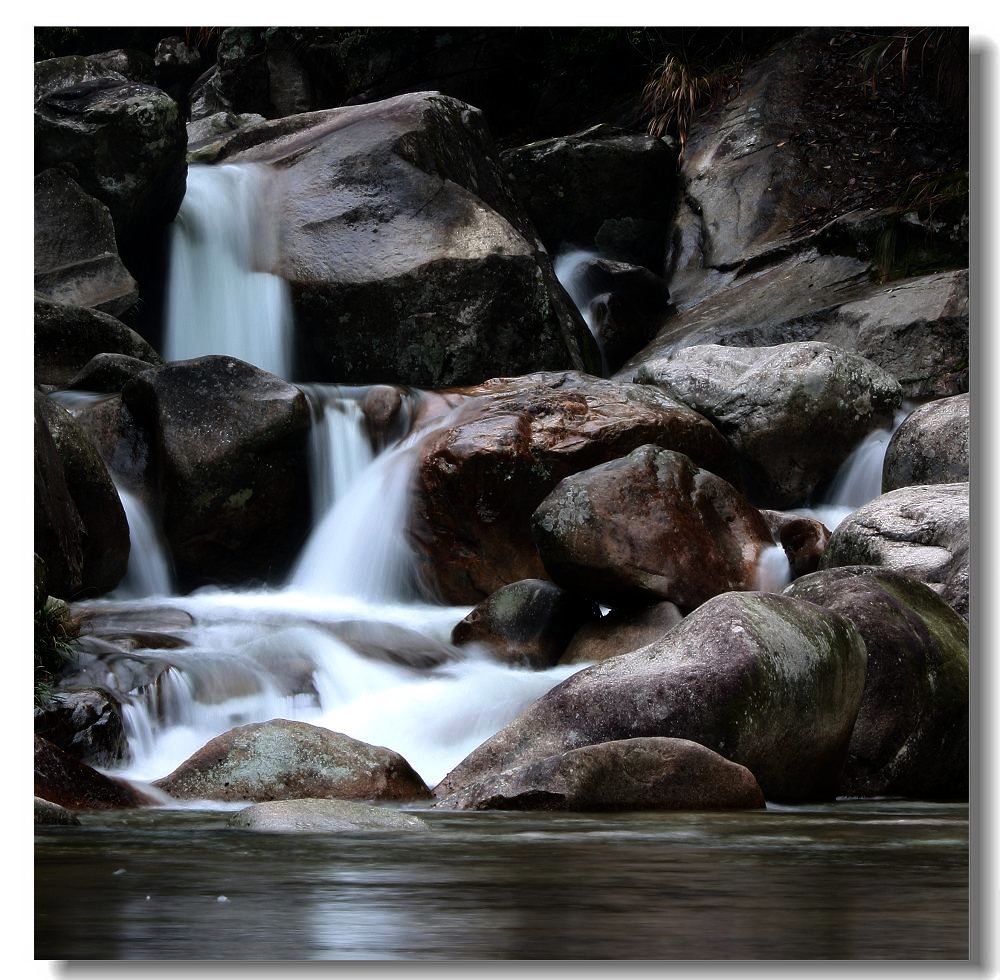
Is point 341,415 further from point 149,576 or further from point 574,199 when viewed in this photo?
point 574,199

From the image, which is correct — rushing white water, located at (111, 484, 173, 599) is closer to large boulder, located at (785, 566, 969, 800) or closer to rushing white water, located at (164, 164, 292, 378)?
rushing white water, located at (164, 164, 292, 378)

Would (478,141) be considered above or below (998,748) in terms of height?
above

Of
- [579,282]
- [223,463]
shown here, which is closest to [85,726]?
[223,463]

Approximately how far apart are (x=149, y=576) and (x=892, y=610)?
4.01 meters

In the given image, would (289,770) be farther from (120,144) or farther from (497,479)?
(120,144)

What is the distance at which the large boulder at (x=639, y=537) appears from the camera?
6.15m

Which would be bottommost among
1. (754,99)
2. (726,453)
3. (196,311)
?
(726,453)

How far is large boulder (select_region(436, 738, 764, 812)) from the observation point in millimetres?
3746

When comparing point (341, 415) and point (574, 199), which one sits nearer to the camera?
point (341, 415)

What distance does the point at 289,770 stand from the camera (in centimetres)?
427

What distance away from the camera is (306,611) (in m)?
6.79

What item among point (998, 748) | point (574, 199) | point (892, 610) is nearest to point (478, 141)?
point (574, 199)

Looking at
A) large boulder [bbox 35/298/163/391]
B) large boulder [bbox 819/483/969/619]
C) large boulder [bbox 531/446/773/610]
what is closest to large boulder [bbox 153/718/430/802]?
large boulder [bbox 531/446/773/610]

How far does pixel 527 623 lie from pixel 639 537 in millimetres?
642
